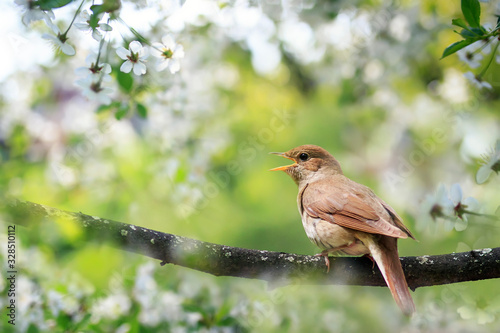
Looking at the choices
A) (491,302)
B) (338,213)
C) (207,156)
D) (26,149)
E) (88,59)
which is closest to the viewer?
(88,59)

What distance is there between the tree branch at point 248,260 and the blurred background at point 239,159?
0.77 feet

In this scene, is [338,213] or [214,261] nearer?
[214,261]

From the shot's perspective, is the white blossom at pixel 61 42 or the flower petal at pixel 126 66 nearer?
the white blossom at pixel 61 42

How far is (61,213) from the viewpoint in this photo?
101 inches

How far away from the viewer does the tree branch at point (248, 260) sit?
2.63 meters

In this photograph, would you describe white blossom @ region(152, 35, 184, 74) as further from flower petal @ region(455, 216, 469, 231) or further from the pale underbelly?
flower petal @ region(455, 216, 469, 231)

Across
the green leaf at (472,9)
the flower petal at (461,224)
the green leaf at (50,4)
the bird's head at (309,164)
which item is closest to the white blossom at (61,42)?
the green leaf at (50,4)

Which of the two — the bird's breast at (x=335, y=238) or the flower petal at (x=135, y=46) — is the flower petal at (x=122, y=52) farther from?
the bird's breast at (x=335, y=238)

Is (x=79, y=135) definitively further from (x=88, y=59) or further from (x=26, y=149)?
(x=88, y=59)

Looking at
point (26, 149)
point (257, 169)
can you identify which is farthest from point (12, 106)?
point (257, 169)

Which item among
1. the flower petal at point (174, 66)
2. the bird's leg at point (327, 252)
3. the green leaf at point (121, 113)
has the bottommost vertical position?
the bird's leg at point (327, 252)

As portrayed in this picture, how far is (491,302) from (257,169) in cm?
295

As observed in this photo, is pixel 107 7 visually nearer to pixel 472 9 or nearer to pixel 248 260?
pixel 248 260

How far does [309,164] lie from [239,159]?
1839 mm
